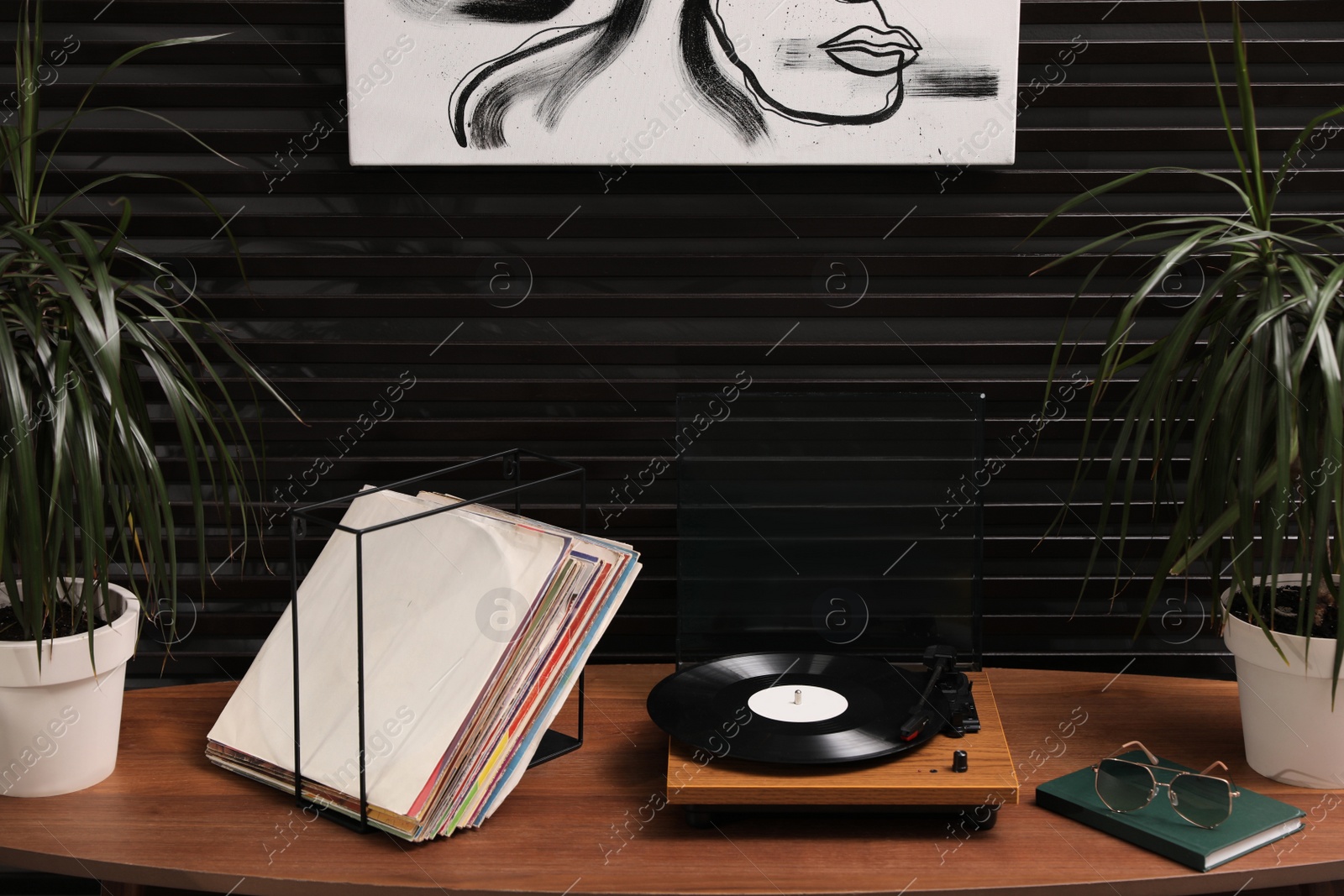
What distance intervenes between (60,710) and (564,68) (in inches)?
44.9

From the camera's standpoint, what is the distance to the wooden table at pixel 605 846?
1.14 m

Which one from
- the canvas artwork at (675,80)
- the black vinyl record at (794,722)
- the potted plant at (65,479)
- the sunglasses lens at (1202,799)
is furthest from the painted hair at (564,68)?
the sunglasses lens at (1202,799)

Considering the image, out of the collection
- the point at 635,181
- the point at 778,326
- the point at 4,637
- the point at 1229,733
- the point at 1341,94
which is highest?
the point at 1341,94

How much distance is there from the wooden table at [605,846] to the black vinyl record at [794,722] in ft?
0.30

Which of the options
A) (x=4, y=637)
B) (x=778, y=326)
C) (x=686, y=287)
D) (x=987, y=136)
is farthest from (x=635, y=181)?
(x=4, y=637)

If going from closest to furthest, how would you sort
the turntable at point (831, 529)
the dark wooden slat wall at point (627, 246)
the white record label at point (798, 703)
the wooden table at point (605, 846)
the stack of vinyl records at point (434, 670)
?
the wooden table at point (605, 846) < the stack of vinyl records at point (434, 670) < the white record label at point (798, 703) < the turntable at point (831, 529) < the dark wooden slat wall at point (627, 246)

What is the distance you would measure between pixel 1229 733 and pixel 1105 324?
0.68 meters

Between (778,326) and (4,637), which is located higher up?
(778,326)

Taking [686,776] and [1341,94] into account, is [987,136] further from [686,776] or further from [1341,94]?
[686,776]

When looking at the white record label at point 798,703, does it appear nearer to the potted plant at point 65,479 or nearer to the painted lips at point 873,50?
the potted plant at point 65,479

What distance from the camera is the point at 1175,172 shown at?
1752mm

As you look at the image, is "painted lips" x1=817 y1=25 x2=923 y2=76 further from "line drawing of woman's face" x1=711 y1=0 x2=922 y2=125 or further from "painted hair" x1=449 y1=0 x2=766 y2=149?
"painted hair" x1=449 y1=0 x2=766 y2=149

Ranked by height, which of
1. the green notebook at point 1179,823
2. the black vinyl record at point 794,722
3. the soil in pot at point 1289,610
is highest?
the soil in pot at point 1289,610

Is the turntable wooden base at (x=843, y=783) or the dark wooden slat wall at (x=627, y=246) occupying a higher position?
the dark wooden slat wall at (x=627, y=246)
